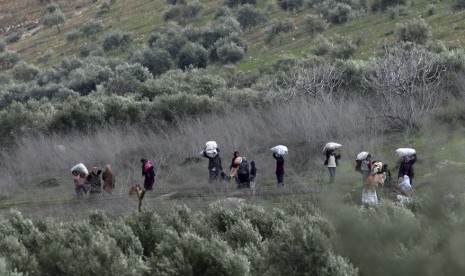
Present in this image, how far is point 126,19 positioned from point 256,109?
47.7 m

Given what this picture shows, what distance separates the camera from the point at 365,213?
10188mm

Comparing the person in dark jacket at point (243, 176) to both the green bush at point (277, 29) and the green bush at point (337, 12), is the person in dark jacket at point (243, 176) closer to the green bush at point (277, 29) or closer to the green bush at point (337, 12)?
the green bush at point (277, 29)

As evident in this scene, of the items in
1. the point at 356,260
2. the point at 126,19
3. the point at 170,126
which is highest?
the point at 356,260

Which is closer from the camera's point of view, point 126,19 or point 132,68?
point 132,68

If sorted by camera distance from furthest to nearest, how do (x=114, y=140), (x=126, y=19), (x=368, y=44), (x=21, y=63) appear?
(x=126, y=19) < (x=21, y=63) < (x=368, y=44) < (x=114, y=140)

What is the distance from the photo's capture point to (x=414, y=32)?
41.2m

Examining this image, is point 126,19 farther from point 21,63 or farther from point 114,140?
point 114,140

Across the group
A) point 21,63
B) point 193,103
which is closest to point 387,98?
point 193,103

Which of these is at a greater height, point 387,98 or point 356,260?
point 356,260

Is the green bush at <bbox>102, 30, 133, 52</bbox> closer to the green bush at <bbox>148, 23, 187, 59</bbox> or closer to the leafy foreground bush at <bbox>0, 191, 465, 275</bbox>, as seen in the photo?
the green bush at <bbox>148, 23, 187, 59</bbox>

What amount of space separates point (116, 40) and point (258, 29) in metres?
13.5

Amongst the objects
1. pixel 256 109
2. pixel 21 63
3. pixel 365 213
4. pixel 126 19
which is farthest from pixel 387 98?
pixel 126 19

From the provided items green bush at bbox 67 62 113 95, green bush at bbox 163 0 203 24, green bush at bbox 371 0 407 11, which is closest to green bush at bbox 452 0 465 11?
green bush at bbox 371 0 407 11

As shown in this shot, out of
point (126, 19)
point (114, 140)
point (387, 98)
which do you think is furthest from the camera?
point (126, 19)
